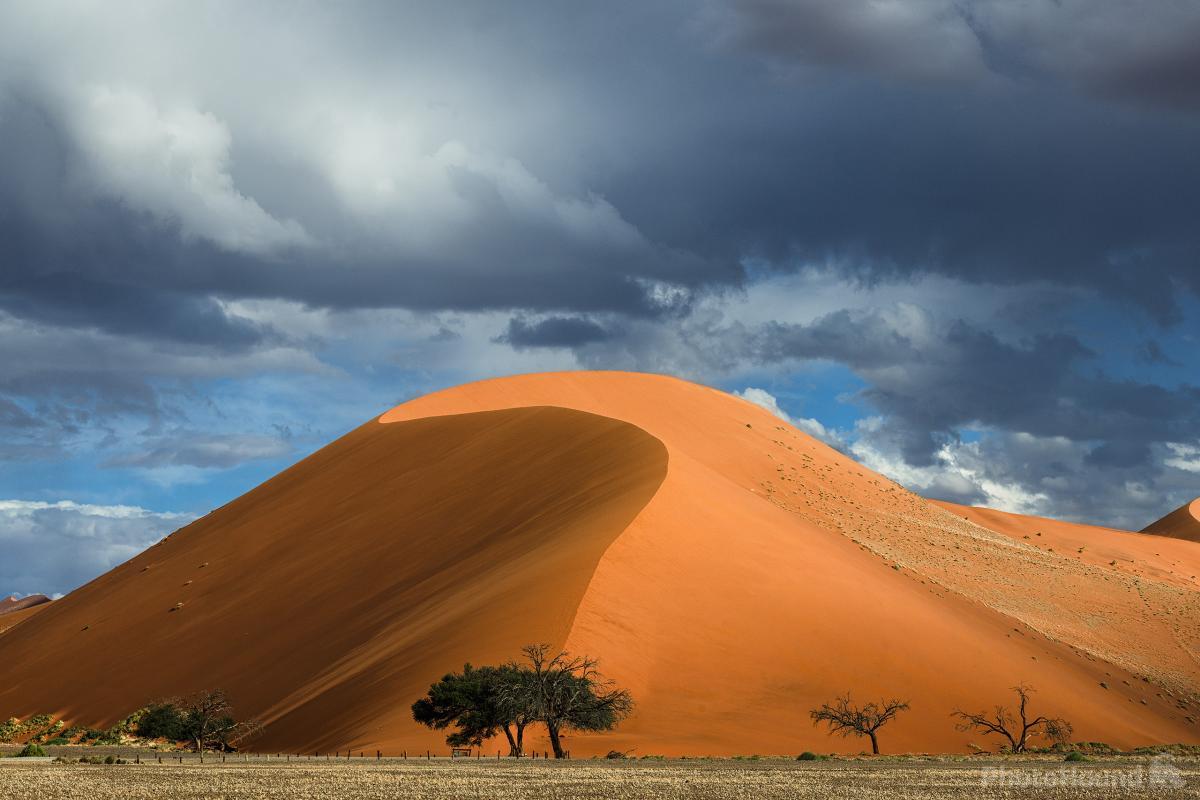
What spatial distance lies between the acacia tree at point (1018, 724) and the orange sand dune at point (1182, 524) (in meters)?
103

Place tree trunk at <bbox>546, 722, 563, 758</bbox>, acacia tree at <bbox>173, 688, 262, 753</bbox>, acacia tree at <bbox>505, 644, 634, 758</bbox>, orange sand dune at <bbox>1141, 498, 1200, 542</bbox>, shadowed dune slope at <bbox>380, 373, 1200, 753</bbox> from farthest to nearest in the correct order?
orange sand dune at <bbox>1141, 498, 1200, 542</bbox>, acacia tree at <bbox>173, 688, 262, 753</bbox>, shadowed dune slope at <bbox>380, 373, 1200, 753</bbox>, tree trunk at <bbox>546, 722, 563, 758</bbox>, acacia tree at <bbox>505, 644, 634, 758</bbox>

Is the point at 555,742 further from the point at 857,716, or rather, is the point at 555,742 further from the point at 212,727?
the point at 212,727

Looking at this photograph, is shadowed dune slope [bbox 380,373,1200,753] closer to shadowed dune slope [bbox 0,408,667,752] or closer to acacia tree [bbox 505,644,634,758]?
acacia tree [bbox 505,644,634,758]

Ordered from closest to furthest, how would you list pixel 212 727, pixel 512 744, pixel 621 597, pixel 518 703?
1. pixel 518 703
2. pixel 512 744
3. pixel 621 597
4. pixel 212 727

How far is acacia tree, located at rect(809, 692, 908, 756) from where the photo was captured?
3850 centimetres

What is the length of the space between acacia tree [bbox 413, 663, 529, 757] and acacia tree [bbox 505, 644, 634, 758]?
28 cm

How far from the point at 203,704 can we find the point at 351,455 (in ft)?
123

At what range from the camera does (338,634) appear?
50594mm

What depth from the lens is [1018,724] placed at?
43.1 metres


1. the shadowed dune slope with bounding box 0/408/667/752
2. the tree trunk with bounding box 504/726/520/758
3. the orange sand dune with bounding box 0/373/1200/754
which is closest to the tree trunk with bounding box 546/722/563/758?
the tree trunk with bounding box 504/726/520/758

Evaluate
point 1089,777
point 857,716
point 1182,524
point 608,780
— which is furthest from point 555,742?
point 1182,524

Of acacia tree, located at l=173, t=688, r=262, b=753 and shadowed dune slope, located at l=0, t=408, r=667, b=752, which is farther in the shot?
acacia tree, located at l=173, t=688, r=262, b=753

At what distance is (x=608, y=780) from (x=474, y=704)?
8.75m

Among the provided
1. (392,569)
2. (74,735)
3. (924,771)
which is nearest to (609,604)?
(924,771)
